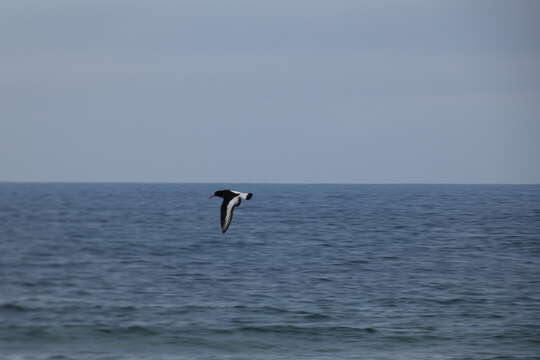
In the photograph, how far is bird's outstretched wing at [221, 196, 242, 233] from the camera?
58.9 ft

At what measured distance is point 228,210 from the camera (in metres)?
18.5

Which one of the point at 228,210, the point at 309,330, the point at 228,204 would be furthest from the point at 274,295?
the point at 228,210

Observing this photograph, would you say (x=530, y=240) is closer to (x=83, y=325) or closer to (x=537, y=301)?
(x=537, y=301)

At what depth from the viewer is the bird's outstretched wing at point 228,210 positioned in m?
18.0

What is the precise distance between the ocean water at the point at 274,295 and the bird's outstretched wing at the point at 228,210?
868cm

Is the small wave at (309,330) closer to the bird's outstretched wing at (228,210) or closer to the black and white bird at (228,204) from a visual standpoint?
the black and white bird at (228,204)

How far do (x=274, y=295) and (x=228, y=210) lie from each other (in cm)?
1809

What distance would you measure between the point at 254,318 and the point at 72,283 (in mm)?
13476

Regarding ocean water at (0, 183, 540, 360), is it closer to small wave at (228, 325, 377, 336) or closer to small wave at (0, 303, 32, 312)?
small wave at (228, 325, 377, 336)

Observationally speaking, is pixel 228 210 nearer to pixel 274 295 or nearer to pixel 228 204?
pixel 228 204

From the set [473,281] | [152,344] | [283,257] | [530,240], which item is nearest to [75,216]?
[283,257]

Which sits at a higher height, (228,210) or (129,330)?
(228,210)

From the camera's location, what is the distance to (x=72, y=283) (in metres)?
39.8

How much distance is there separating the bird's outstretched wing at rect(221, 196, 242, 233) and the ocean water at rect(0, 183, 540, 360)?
8.68m
